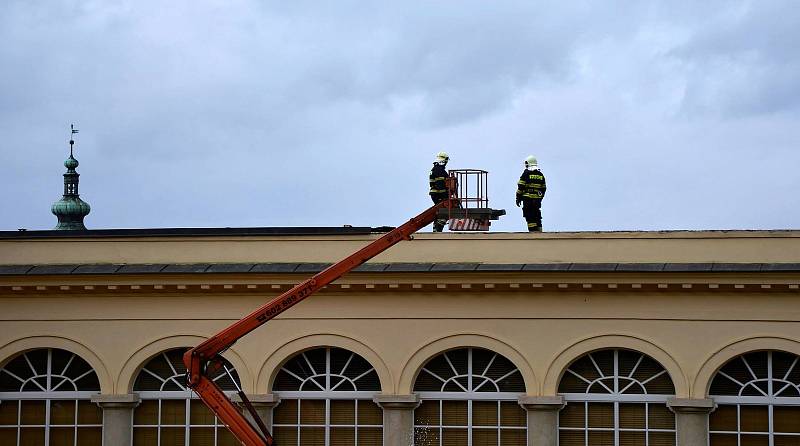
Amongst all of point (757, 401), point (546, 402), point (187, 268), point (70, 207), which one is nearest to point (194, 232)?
point (187, 268)

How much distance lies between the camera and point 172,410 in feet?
117

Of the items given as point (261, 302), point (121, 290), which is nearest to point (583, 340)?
point (261, 302)

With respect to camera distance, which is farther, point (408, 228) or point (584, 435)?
point (584, 435)

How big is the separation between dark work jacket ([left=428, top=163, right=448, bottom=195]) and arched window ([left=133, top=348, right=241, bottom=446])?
6.12 m

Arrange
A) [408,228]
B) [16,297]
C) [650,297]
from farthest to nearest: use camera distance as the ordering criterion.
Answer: [16,297], [650,297], [408,228]

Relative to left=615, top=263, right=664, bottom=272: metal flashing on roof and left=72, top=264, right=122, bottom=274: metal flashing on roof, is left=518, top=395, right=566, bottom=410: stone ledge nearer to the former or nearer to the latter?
left=615, top=263, right=664, bottom=272: metal flashing on roof

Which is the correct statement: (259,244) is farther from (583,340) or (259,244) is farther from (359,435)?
(583,340)

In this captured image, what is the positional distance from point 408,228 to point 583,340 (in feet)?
15.8

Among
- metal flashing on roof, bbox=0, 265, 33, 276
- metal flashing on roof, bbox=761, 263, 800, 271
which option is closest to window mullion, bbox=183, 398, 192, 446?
metal flashing on roof, bbox=0, 265, 33, 276

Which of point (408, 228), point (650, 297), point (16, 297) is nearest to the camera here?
point (408, 228)

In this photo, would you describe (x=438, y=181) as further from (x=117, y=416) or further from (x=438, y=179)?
(x=117, y=416)

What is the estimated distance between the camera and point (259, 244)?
118 feet

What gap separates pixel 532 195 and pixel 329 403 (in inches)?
255

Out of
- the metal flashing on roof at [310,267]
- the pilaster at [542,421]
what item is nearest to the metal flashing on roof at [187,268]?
the metal flashing on roof at [310,267]
